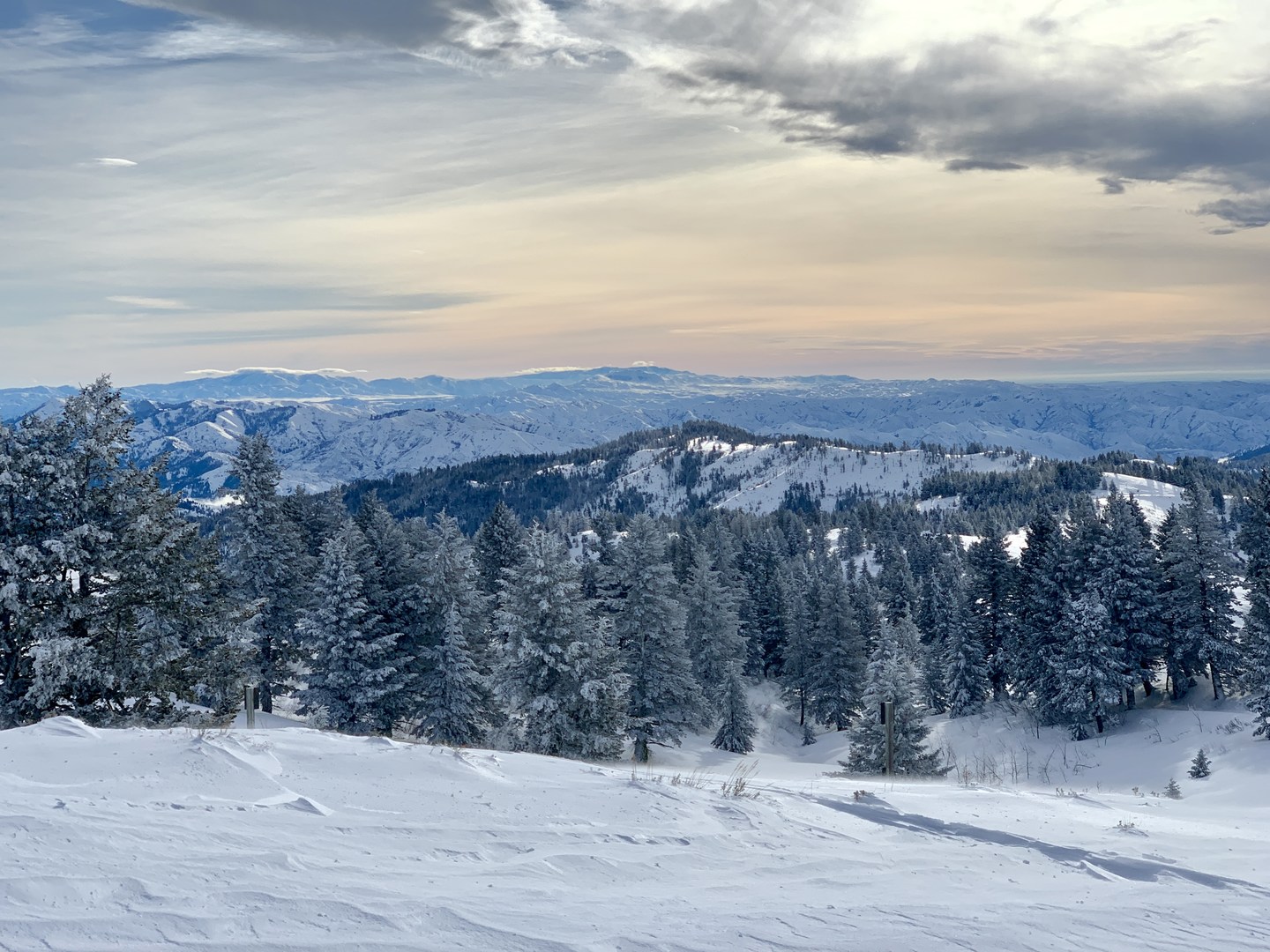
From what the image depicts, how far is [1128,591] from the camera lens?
42.9 meters

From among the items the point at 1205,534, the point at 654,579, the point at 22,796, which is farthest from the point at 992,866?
the point at 1205,534

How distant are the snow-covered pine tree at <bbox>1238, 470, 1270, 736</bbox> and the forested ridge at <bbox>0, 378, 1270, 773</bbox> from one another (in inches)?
7.4

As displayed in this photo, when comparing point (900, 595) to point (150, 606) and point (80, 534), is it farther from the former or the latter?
point (80, 534)

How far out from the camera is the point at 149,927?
17.9 feet

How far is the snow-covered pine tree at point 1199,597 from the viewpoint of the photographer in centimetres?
4281

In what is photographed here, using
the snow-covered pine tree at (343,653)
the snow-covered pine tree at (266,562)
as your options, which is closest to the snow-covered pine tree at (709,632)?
the snow-covered pine tree at (343,653)

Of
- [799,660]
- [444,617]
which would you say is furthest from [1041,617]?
[444,617]

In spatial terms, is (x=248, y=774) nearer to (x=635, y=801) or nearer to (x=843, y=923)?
(x=635, y=801)

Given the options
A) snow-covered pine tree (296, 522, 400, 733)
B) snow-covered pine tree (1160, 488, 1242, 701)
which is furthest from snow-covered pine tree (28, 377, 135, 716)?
snow-covered pine tree (1160, 488, 1242, 701)

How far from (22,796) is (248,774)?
2.13m

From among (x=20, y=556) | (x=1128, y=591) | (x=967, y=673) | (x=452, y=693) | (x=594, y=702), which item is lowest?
(x=967, y=673)

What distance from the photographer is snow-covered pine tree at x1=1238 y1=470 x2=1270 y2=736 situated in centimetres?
3553

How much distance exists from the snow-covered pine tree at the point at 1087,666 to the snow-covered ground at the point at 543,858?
104 feet

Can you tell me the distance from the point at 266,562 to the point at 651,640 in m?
17.8
